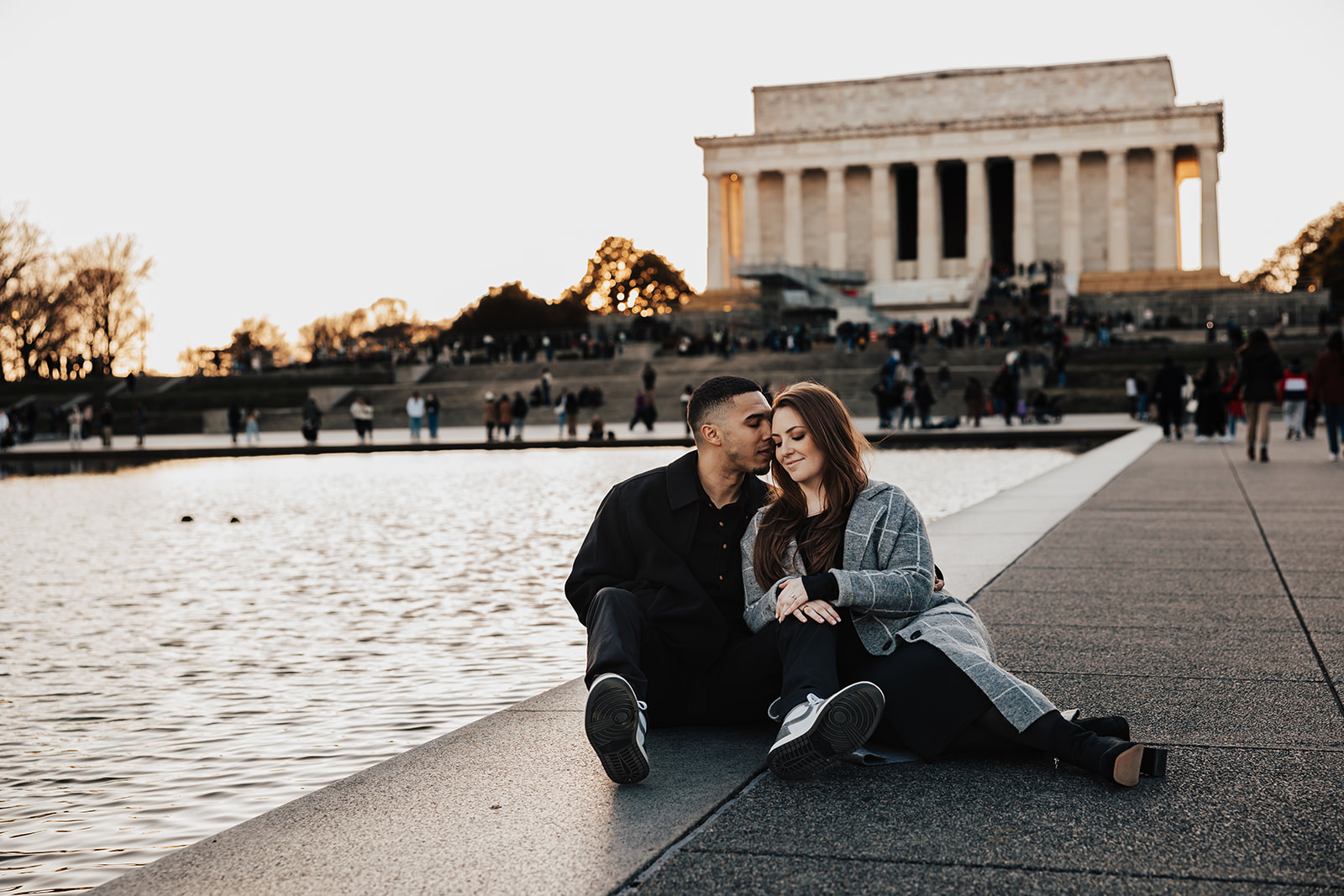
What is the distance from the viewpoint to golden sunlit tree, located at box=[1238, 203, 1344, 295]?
76.8 metres

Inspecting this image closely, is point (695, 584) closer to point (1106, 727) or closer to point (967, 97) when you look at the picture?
point (1106, 727)

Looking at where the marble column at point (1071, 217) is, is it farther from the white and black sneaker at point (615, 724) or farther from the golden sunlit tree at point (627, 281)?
the white and black sneaker at point (615, 724)

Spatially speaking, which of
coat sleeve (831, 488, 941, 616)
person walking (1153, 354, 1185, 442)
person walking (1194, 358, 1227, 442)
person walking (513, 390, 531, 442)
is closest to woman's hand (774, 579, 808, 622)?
coat sleeve (831, 488, 941, 616)

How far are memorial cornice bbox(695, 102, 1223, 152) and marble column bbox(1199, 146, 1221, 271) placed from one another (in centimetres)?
145

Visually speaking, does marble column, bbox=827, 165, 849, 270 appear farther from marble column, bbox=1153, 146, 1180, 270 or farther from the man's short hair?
the man's short hair

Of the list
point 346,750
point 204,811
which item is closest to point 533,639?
point 346,750

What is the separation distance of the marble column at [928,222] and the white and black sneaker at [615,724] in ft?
245

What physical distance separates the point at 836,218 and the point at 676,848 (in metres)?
76.6

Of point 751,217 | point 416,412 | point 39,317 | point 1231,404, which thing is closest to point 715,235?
point 751,217

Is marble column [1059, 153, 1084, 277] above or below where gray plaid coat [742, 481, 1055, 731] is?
above

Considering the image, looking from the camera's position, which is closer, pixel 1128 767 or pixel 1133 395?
pixel 1128 767

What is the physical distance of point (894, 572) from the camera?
4.10 m

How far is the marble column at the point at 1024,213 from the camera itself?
75.6 metres

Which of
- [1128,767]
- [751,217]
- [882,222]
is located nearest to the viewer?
[1128,767]
